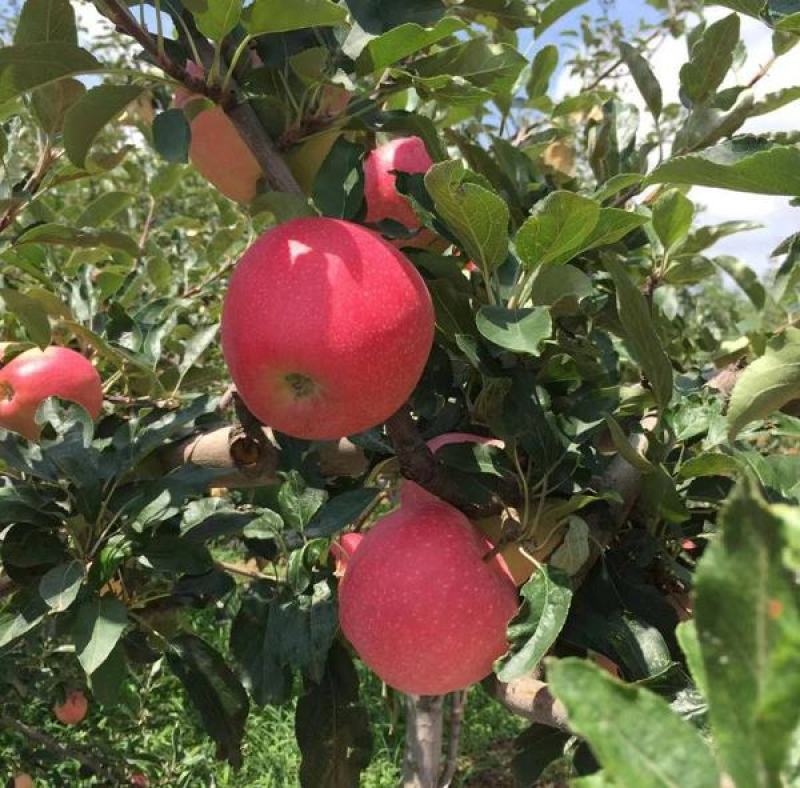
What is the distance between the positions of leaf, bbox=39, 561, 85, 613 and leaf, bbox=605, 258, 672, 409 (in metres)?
0.65

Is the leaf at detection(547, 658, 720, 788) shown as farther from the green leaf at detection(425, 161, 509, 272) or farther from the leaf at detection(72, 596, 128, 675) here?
the leaf at detection(72, 596, 128, 675)

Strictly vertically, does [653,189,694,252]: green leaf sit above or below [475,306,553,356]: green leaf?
below

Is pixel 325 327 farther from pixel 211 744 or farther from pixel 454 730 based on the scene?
pixel 211 744

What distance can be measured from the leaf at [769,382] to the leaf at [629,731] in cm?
51

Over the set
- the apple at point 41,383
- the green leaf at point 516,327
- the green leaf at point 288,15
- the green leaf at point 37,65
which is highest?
the green leaf at point 288,15

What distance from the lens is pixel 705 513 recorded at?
1030 millimetres

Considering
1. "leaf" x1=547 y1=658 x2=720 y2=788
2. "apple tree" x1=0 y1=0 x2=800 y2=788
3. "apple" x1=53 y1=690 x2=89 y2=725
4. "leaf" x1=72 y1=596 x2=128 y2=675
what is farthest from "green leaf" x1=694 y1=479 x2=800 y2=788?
"apple" x1=53 y1=690 x2=89 y2=725

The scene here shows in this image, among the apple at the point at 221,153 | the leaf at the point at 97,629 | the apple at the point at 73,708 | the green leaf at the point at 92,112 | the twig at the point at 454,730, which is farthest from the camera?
the apple at the point at 73,708

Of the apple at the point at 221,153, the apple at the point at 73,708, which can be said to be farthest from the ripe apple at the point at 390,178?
the apple at the point at 73,708

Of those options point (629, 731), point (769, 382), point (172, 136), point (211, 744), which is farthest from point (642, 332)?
point (211, 744)

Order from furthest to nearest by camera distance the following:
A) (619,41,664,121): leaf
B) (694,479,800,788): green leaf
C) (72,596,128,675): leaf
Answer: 1. (619,41,664,121): leaf
2. (72,596,128,675): leaf
3. (694,479,800,788): green leaf

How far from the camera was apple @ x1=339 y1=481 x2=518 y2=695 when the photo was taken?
2.95 ft

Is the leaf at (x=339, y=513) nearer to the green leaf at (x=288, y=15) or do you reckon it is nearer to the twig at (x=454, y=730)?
the green leaf at (x=288, y=15)

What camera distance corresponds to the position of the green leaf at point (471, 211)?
761mm
